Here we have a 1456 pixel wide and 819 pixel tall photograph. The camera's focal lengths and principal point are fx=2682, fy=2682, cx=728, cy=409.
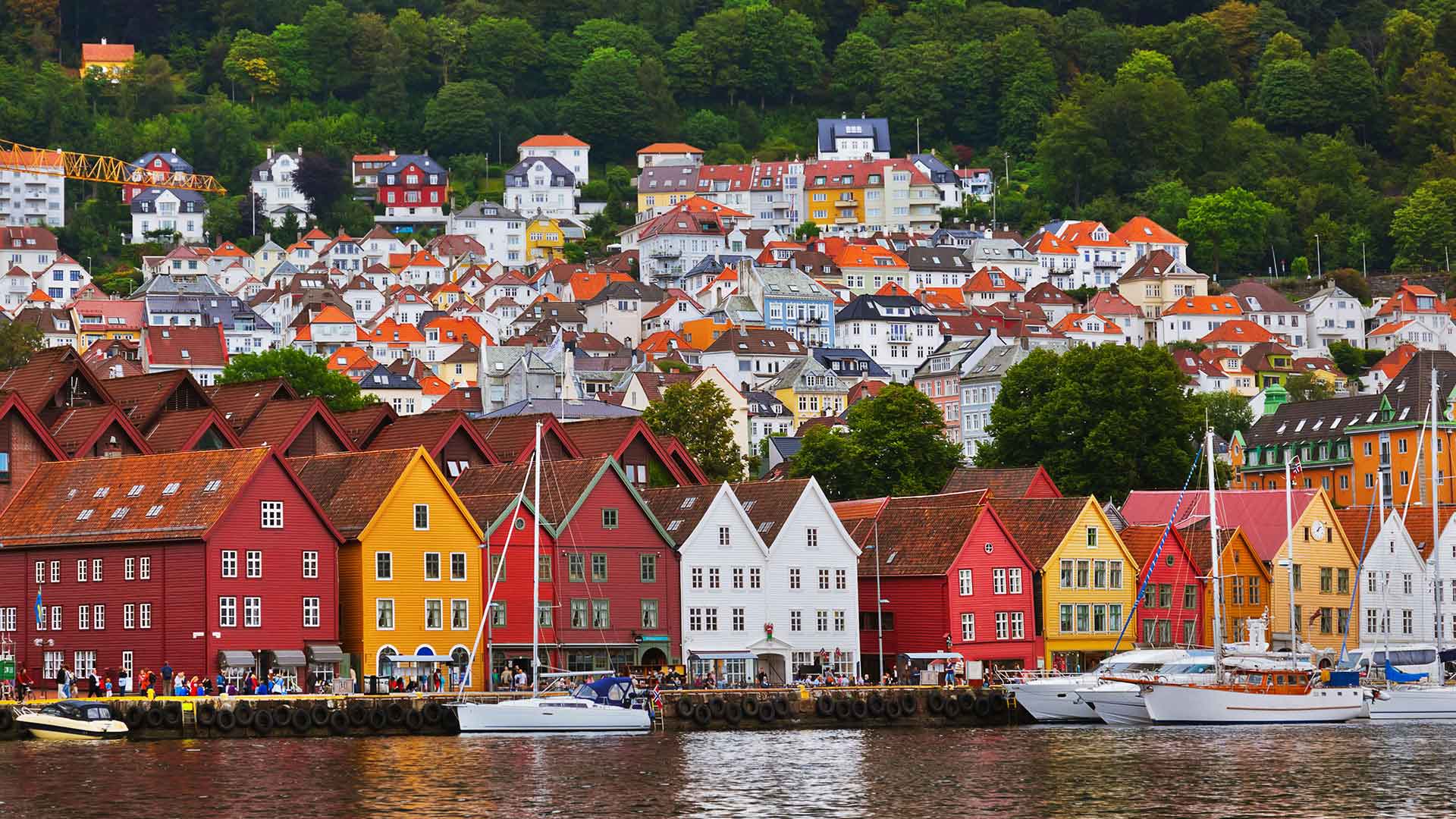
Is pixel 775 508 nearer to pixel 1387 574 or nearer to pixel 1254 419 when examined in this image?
pixel 1387 574

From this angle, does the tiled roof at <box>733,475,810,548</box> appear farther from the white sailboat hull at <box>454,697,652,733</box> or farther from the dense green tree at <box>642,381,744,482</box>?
the dense green tree at <box>642,381,744,482</box>

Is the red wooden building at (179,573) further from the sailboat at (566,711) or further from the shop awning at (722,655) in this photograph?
the shop awning at (722,655)

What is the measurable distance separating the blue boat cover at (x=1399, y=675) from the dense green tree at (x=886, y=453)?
105ft

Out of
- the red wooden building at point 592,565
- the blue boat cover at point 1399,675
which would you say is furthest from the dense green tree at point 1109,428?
the red wooden building at point 592,565

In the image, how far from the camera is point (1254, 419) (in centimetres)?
17800

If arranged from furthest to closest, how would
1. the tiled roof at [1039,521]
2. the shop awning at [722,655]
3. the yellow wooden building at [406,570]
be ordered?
1. the tiled roof at [1039,521]
2. the shop awning at [722,655]
3. the yellow wooden building at [406,570]

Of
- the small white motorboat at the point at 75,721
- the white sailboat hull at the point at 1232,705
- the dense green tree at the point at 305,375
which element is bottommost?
the white sailboat hull at the point at 1232,705

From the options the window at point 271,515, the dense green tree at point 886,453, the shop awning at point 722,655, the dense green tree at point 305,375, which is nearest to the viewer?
the window at point 271,515

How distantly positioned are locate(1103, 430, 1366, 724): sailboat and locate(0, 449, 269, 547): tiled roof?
92.5 ft

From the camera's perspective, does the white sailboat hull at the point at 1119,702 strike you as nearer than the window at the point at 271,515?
No

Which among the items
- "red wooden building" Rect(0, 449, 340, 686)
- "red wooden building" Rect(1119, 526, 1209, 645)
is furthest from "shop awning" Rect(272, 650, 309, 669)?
"red wooden building" Rect(1119, 526, 1209, 645)

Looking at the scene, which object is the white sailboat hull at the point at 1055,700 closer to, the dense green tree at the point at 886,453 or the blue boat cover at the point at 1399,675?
the blue boat cover at the point at 1399,675

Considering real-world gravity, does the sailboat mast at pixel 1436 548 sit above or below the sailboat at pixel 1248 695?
above

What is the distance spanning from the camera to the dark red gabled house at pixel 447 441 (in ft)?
313
